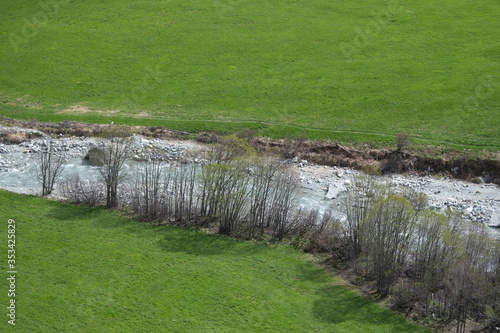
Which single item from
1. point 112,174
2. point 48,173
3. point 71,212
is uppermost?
point 112,174

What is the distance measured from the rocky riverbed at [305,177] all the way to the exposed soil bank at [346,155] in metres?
1.31

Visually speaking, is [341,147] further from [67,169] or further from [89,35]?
[89,35]

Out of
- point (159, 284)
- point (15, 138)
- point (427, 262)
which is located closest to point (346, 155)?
point (427, 262)

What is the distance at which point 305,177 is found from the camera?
55.8 meters

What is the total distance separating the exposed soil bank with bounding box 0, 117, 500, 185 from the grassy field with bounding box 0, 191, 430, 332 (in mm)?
20330

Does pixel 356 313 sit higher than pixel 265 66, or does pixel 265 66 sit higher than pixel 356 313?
pixel 265 66

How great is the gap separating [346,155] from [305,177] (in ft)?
25.0

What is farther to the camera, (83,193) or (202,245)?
(83,193)

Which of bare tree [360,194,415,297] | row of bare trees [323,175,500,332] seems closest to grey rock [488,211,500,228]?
row of bare trees [323,175,500,332]

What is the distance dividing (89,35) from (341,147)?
5254cm

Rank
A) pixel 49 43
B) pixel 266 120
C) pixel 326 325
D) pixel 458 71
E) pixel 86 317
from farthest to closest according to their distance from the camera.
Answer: pixel 49 43 → pixel 458 71 → pixel 266 120 → pixel 326 325 → pixel 86 317

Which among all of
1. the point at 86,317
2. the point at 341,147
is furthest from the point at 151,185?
the point at 341,147

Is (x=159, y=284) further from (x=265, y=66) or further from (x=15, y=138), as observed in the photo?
(x=265, y=66)

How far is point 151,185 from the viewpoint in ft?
151
